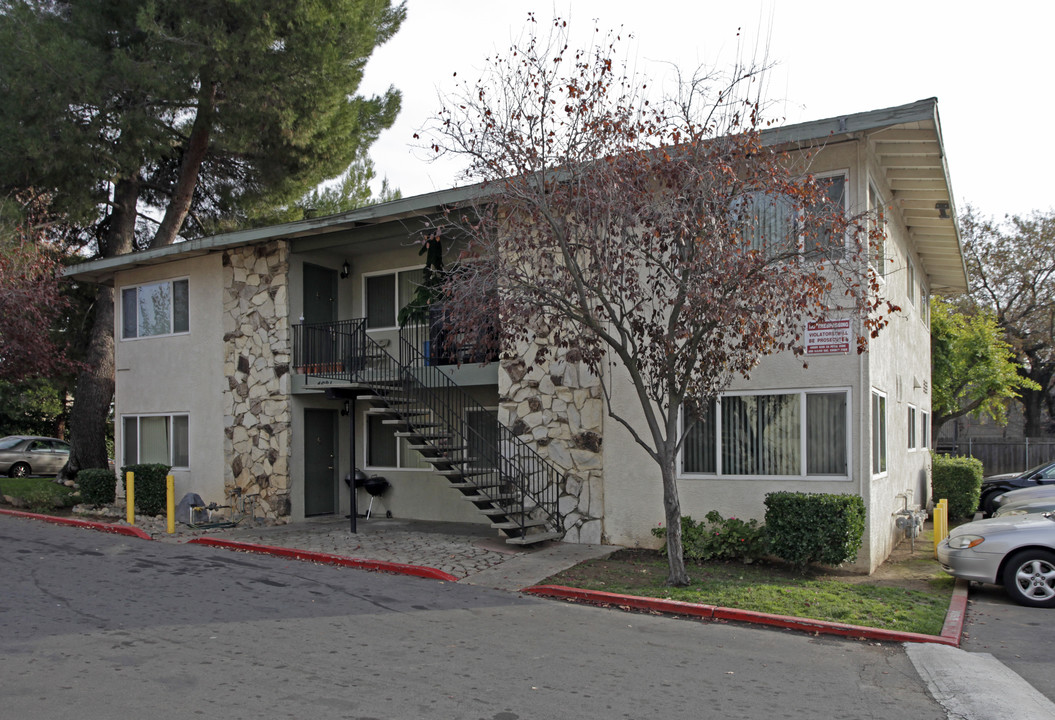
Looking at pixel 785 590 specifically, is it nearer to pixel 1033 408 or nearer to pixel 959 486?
pixel 959 486

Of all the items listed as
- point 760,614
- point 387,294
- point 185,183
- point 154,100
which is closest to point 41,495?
point 185,183

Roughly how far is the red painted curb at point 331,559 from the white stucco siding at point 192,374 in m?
3.28

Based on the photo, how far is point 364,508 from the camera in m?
16.7

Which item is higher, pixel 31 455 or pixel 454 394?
pixel 454 394

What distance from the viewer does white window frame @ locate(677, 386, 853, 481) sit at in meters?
10.8

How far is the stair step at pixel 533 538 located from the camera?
12.0m

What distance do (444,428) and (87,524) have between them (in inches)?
255

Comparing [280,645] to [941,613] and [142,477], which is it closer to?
[941,613]

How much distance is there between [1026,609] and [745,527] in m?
3.21

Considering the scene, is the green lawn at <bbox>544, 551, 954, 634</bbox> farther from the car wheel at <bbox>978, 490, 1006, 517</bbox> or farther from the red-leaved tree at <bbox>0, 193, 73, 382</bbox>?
the red-leaved tree at <bbox>0, 193, 73, 382</bbox>

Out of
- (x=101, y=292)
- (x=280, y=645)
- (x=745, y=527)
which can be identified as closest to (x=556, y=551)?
(x=745, y=527)

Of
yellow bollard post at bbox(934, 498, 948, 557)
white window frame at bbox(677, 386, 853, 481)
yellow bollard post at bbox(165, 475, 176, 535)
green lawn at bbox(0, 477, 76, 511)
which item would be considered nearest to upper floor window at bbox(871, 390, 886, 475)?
white window frame at bbox(677, 386, 853, 481)

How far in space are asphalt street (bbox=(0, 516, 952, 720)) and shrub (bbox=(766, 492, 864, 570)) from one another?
7.14 ft

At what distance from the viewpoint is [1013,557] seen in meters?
9.63
